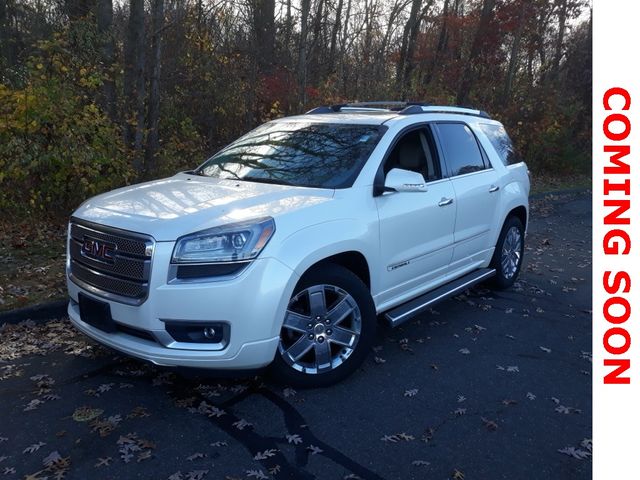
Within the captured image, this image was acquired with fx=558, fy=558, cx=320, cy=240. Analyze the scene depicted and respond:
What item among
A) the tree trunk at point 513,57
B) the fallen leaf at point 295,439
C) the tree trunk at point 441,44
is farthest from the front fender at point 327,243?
the tree trunk at point 441,44

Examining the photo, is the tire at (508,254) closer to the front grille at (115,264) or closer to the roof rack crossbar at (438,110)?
the roof rack crossbar at (438,110)

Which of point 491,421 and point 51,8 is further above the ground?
point 51,8

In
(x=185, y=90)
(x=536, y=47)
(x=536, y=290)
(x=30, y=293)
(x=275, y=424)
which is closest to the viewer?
(x=275, y=424)

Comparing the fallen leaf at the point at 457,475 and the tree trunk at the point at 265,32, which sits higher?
the tree trunk at the point at 265,32

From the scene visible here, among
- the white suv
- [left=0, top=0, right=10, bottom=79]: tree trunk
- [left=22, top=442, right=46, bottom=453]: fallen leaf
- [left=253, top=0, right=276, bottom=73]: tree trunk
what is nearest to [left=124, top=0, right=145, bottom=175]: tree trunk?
[left=0, top=0, right=10, bottom=79]: tree trunk

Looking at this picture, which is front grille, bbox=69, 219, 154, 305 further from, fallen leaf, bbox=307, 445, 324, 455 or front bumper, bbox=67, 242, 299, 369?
fallen leaf, bbox=307, 445, 324, 455

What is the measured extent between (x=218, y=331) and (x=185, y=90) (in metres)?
10.1

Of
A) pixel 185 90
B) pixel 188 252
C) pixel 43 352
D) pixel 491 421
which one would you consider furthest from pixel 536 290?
pixel 185 90

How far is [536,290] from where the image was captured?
669 cm

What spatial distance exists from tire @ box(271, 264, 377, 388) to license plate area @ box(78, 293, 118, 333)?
1.07 m

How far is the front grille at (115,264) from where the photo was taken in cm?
332

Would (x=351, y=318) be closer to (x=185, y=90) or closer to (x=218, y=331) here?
(x=218, y=331)

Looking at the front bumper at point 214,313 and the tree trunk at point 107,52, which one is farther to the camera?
the tree trunk at point 107,52

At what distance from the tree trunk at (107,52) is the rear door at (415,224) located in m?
5.85
